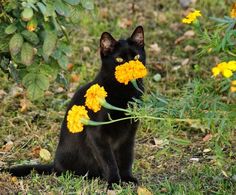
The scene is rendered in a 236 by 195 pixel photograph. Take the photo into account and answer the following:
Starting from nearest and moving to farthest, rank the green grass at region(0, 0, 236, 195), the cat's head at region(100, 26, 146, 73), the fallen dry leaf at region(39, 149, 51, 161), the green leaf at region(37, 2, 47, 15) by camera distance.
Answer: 1. the green grass at region(0, 0, 236, 195)
2. the green leaf at region(37, 2, 47, 15)
3. the cat's head at region(100, 26, 146, 73)
4. the fallen dry leaf at region(39, 149, 51, 161)

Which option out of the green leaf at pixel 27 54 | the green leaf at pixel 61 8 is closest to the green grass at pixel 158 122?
the green leaf at pixel 61 8

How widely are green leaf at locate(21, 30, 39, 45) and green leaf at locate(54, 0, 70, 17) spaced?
0.21 m

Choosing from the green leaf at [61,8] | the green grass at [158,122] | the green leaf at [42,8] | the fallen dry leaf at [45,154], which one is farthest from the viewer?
the fallen dry leaf at [45,154]

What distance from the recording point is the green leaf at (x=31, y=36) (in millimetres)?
3699

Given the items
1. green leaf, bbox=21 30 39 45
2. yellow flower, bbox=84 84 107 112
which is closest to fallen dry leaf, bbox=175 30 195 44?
green leaf, bbox=21 30 39 45

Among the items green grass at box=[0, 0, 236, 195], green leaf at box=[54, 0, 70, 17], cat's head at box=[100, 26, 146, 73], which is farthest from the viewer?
cat's head at box=[100, 26, 146, 73]

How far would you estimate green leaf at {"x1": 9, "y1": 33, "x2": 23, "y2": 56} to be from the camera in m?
3.64

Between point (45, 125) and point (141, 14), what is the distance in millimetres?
2475

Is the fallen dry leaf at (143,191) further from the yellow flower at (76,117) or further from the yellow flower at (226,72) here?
the yellow flower at (226,72)

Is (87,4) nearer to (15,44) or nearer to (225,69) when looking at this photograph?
(15,44)

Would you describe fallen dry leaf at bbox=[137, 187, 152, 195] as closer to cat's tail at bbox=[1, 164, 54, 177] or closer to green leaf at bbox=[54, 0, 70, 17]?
cat's tail at bbox=[1, 164, 54, 177]

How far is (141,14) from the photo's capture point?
7016 mm

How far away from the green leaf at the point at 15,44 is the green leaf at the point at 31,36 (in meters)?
0.04

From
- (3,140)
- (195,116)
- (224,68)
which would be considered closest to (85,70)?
(3,140)
